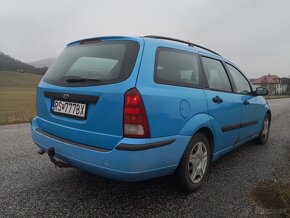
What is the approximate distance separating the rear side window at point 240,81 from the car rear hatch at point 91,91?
2.21m

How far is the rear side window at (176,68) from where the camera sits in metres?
3.03

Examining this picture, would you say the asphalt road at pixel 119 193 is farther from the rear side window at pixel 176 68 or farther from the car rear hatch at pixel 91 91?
the rear side window at pixel 176 68

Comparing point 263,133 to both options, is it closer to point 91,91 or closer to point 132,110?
point 132,110

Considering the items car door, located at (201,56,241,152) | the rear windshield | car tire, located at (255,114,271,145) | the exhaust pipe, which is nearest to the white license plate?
the rear windshield

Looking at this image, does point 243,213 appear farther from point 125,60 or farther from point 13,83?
point 13,83

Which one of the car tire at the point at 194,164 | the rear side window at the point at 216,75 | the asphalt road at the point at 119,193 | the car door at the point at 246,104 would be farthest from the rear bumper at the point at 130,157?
the car door at the point at 246,104

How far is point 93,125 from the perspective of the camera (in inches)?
110

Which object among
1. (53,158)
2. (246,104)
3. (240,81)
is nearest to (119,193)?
(53,158)

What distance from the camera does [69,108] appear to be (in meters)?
3.00

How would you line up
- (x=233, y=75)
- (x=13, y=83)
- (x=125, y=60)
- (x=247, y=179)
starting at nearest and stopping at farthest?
(x=125, y=60) < (x=247, y=179) < (x=233, y=75) < (x=13, y=83)

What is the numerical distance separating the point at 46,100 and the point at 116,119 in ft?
3.58

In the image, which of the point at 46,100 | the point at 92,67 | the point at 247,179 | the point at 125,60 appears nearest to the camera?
the point at 125,60

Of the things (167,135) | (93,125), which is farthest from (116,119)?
(167,135)

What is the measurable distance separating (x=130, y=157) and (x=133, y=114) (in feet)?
1.26
